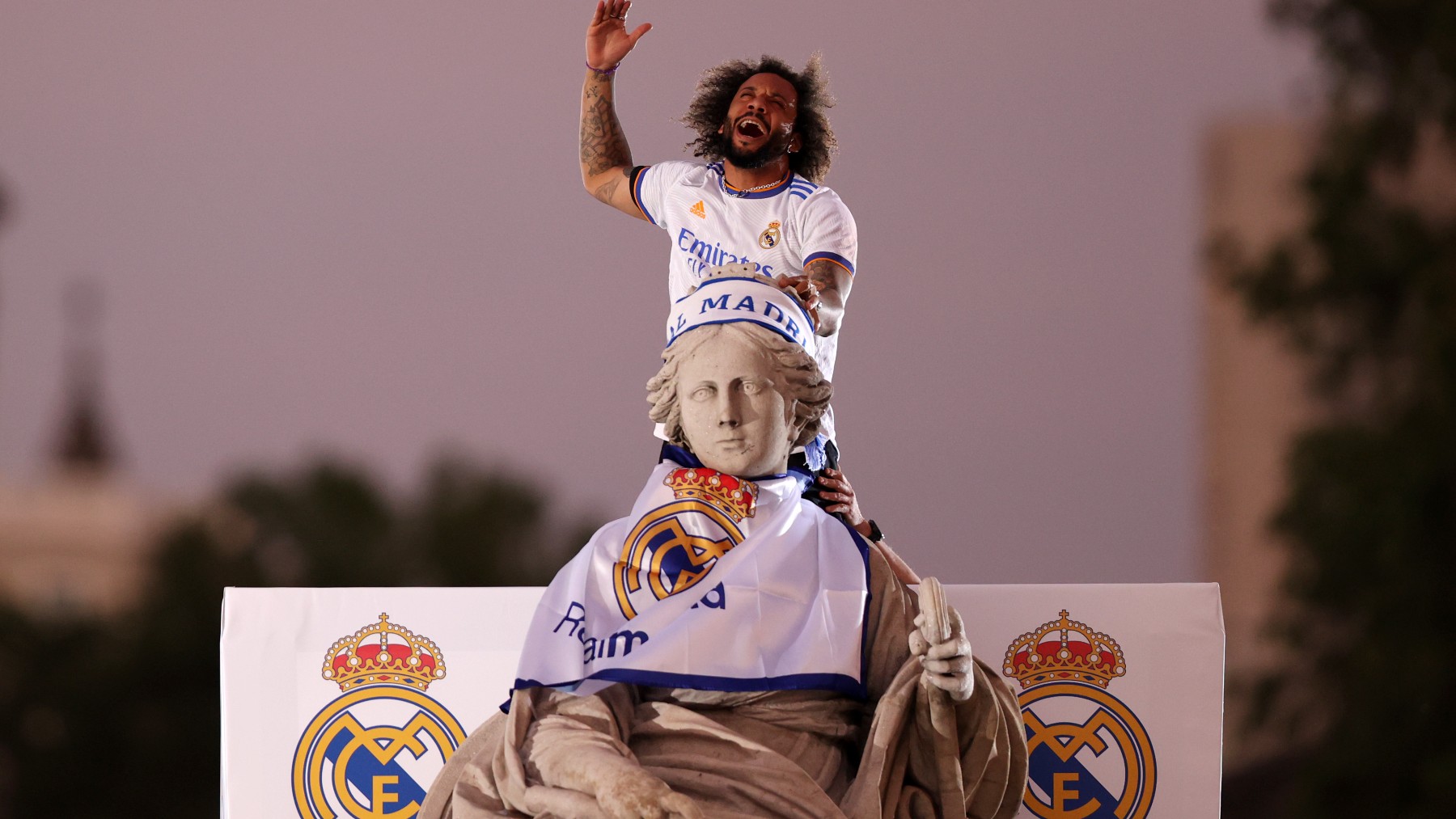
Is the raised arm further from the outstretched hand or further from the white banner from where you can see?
the white banner

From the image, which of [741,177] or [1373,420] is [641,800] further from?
[1373,420]

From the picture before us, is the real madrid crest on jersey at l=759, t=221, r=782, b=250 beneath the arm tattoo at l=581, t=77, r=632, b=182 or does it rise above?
beneath

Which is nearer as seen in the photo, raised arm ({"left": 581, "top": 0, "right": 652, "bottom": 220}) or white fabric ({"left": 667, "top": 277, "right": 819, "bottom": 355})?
white fabric ({"left": 667, "top": 277, "right": 819, "bottom": 355})

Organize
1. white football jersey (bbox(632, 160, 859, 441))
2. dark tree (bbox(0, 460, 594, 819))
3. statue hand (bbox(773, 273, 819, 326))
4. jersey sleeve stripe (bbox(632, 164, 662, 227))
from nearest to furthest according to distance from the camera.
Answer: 1. statue hand (bbox(773, 273, 819, 326))
2. white football jersey (bbox(632, 160, 859, 441))
3. jersey sleeve stripe (bbox(632, 164, 662, 227))
4. dark tree (bbox(0, 460, 594, 819))

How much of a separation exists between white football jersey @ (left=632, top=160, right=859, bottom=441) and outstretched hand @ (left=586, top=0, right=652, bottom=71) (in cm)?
40

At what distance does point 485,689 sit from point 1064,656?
166 cm

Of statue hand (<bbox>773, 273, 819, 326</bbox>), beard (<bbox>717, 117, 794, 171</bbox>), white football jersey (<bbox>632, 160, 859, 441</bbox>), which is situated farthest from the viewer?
beard (<bbox>717, 117, 794, 171</bbox>)

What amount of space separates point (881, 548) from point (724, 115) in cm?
164

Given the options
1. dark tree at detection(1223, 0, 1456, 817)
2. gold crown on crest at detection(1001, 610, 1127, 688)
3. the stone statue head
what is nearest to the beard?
the stone statue head

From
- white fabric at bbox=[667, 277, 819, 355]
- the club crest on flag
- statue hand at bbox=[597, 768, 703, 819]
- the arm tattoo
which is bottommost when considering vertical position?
statue hand at bbox=[597, 768, 703, 819]

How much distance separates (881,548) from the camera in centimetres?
506

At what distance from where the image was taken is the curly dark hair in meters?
5.82

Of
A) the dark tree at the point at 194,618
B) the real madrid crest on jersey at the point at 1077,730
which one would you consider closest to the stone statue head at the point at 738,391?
the real madrid crest on jersey at the point at 1077,730

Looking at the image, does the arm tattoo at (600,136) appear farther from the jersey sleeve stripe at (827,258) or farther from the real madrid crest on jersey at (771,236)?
the jersey sleeve stripe at (827,258)
